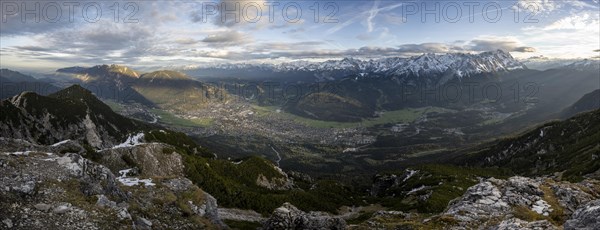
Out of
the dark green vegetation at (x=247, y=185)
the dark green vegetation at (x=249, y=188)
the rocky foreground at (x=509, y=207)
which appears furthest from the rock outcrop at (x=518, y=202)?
the dark green vegetation at (x=247, y=185)

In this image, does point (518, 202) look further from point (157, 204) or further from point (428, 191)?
point (428, 191)

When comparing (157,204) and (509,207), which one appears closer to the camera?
(157,204)

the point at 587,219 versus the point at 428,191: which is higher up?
the point at 587,219

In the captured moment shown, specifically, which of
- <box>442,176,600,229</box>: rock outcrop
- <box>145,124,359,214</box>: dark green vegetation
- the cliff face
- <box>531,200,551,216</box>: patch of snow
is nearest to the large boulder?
<box>442,176,600,229</box>: rock outcrop

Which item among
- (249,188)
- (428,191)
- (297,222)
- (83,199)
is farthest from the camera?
(428,191)

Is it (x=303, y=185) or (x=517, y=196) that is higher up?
(x=517, y=196)

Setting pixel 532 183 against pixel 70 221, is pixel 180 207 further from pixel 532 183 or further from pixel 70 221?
pixel 532 183

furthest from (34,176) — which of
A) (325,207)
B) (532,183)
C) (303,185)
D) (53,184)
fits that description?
(303,185)

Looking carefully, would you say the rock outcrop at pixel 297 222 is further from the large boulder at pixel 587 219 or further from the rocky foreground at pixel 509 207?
the large boulder at pixel 587 219

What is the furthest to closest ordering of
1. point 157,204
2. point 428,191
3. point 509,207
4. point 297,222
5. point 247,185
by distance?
1. point 247,185
2. point 428,191
3. point 509,207
4. point 157,204
5. point 297,222

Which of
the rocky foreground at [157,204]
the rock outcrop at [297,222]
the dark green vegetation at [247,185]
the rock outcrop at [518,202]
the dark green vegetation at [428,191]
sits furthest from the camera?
the dark green vegetation at [428,191]

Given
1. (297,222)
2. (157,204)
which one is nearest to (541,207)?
(297,222)
